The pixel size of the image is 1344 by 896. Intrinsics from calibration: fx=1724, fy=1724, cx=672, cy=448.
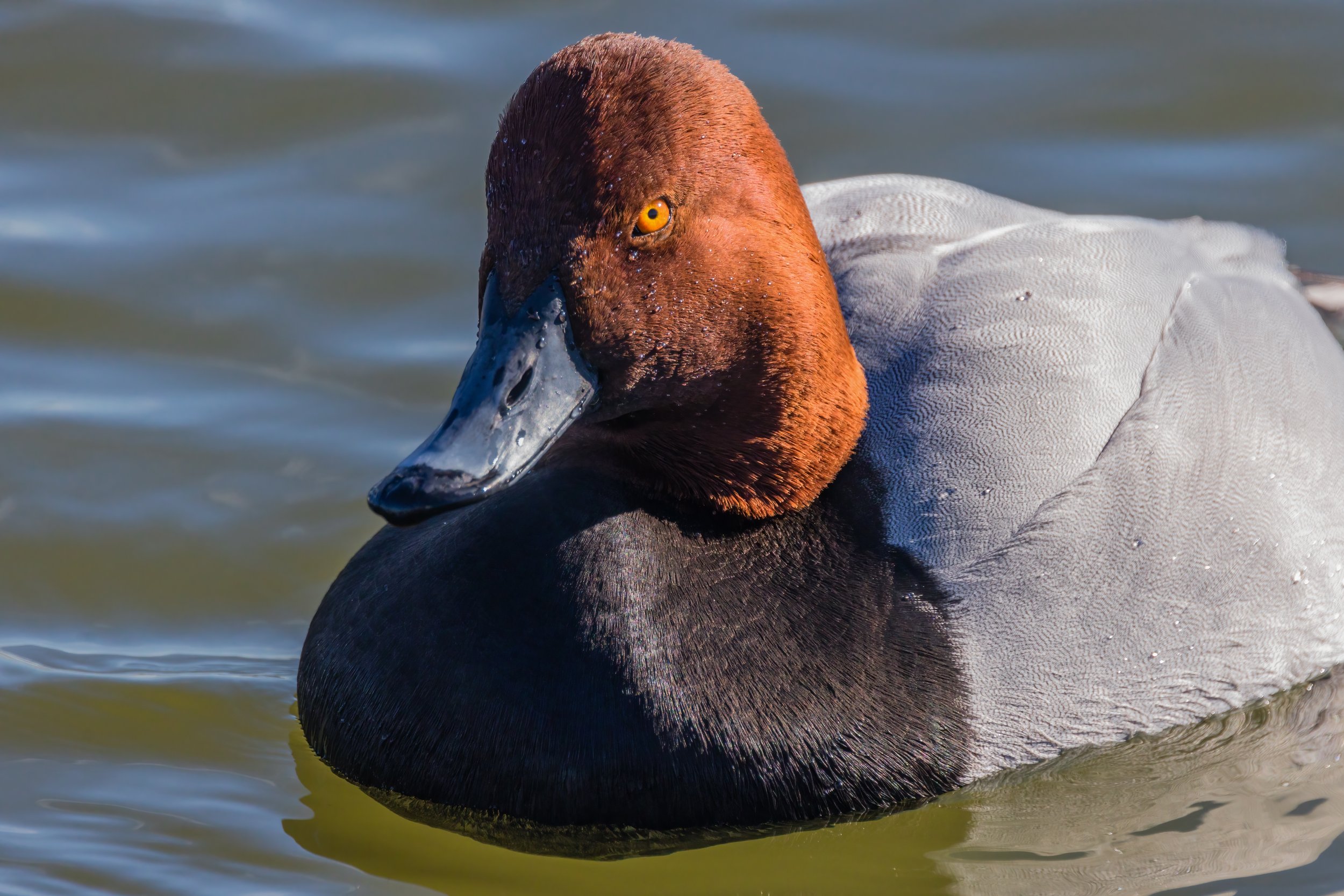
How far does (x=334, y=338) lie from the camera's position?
18.2ft

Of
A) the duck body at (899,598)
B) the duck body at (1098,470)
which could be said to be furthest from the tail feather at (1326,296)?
the duck body at (899,598)

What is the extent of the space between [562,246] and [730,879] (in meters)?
1.38

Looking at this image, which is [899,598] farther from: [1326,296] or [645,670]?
[1326,296]

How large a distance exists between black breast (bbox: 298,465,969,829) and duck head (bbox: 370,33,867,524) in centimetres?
25

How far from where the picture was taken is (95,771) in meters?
4.05

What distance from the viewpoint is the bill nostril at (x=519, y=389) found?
325 centimetres

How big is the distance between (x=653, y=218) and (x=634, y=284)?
133 millimetres

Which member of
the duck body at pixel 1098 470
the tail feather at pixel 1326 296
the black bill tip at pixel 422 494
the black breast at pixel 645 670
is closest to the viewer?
the black bill tip at pixel 422 494

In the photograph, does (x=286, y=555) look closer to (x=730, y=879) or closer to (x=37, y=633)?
(x=37, y=633)

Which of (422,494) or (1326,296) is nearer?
(422,494)

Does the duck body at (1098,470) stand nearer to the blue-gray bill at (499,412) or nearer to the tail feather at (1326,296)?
the tail feather at (1326,296)

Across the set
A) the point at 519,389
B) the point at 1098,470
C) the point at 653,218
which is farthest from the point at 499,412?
the point at 1098,470

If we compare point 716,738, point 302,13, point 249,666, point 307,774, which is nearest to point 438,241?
point 302,13

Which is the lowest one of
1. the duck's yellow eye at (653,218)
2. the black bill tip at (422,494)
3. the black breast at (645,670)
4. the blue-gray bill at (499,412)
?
the black breast at (645,670)
